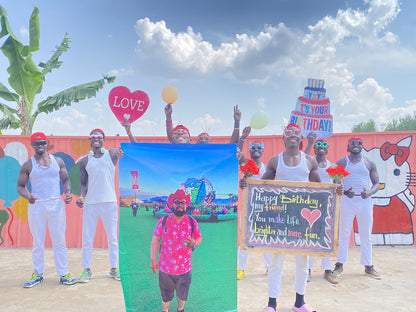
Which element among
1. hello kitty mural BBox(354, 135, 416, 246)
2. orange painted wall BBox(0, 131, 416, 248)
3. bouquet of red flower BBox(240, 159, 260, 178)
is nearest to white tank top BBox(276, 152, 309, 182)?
bouquet of red flower BBox(240, 159, 260, 178)

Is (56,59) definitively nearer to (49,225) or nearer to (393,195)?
(49,225)

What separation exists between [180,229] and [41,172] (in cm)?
272

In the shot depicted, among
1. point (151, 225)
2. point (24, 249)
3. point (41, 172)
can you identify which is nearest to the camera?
point (151, 225)

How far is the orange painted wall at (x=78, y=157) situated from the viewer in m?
7.53

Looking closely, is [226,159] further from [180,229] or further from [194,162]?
[180,229]

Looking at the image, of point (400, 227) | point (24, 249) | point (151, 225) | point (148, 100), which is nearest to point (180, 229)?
point (151, 225)

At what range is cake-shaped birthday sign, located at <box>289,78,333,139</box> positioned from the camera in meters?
5.81

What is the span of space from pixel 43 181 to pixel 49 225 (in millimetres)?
679

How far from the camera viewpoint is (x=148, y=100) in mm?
5133

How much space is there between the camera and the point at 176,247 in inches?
134

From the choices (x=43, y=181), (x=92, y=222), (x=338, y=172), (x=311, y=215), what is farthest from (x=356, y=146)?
(x=43, y=181)

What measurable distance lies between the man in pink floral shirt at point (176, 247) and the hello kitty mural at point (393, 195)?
537 centimetres

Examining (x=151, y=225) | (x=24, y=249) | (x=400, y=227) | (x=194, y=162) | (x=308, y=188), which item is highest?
A: (x=194, y=162)

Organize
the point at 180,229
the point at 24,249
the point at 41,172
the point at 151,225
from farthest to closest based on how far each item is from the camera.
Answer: the point at 24,249, the point at 41,172, the point at 151,225, the point at 180,229
